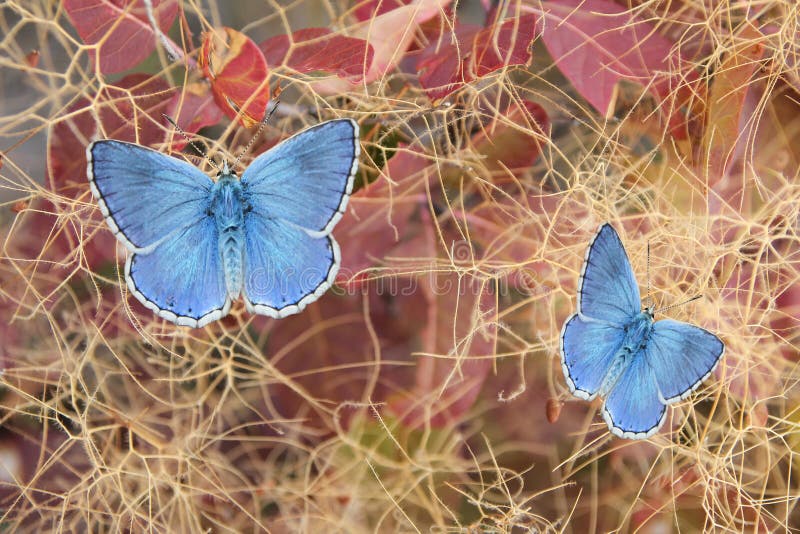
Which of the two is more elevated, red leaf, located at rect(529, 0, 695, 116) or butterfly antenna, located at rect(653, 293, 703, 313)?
red leaf, located at rect(529, 0, 695, 116)

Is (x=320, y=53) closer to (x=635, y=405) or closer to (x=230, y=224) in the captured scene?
(x=230, y=224)

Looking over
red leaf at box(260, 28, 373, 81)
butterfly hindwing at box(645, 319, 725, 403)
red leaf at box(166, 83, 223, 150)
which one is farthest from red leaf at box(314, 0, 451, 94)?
butterfly hindwing at box(645, 319, 725, 403)

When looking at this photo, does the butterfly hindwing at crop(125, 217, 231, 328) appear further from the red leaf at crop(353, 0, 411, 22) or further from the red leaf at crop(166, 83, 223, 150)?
the red leaf at crop(353, 0, 411, 22)

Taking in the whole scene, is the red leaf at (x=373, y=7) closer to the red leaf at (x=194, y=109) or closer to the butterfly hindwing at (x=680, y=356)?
the red leaf at (x=194, y=109)

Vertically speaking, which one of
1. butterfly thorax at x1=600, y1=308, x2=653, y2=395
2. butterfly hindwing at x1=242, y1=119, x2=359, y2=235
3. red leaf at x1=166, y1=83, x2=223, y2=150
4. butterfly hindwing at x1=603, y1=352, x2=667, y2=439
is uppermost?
red leaf at x1=166, y1=83, x2=223, y2=150

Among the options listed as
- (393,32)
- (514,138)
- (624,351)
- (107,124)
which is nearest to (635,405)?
(624,351)

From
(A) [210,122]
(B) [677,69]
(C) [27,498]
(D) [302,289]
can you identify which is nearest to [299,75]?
(A) [210,122]

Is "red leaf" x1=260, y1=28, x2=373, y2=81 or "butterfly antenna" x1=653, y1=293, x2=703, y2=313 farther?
"butterfly antenna" x1=653, y1=293, x2=703, y2=313
